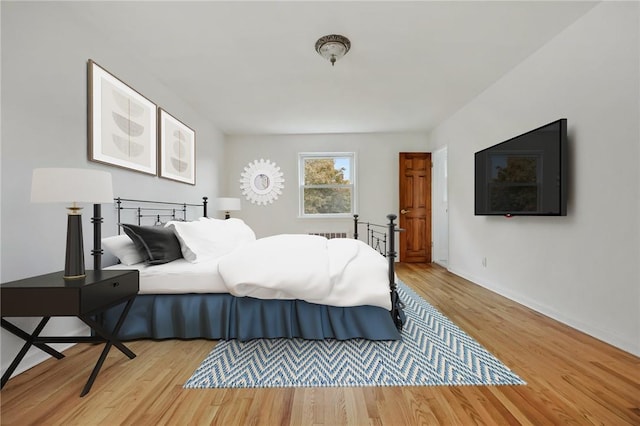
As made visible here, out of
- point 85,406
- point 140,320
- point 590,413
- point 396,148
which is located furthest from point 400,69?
point 85,406

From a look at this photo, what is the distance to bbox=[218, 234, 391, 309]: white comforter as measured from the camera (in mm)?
2074

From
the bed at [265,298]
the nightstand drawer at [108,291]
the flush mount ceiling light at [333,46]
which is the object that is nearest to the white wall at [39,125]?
the bed at [265,298]

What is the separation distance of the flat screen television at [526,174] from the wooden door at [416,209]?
1816 mm

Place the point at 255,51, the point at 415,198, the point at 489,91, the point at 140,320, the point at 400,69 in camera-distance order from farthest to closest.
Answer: the point at 415,198, the point at 489,91, the point at 400,69, the point at 255,51, the point at 140,320

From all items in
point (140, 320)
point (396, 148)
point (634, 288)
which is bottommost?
point (140, 320)

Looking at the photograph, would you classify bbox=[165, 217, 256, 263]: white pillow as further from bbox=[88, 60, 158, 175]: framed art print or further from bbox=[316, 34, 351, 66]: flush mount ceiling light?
bbox=[316, 34, 351, 66]: flush mount ceiling light

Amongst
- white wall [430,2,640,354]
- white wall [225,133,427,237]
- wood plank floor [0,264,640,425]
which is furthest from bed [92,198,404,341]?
white wall [225,133,427,237]

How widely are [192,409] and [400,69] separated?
3241mm

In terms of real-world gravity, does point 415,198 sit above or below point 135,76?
below

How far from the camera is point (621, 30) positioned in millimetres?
2059

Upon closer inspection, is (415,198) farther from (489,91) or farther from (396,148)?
(489,91)

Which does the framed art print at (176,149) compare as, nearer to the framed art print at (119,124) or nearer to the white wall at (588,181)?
the framed art print at (119,124)

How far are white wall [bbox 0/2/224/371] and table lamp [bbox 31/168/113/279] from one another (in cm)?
35

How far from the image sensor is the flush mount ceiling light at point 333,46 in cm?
247
